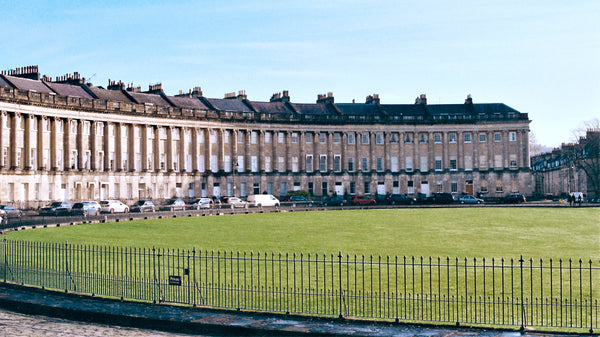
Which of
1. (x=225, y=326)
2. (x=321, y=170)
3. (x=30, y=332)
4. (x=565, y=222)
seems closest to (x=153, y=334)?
(x=225, y=326)

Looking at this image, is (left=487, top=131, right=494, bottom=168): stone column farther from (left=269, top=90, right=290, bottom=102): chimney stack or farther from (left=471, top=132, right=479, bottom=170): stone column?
(left=269, top=90, right=290, bottom=102): chimney stack

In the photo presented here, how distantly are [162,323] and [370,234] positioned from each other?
884 inches

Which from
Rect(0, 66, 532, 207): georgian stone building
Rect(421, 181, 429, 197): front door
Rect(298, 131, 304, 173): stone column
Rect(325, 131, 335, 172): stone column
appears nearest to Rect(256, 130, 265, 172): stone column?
Rect(0, 66, 532, 207): georgian stone building

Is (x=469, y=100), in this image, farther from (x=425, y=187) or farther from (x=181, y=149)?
(x=181, y=149)

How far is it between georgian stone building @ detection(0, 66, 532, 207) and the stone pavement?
164 ft

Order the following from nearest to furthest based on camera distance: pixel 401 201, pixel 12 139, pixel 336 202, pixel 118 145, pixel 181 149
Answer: pixel 12 139 < pixel 336 202 < pixel 118 145 < pixel 401 201 < pixel 181 149

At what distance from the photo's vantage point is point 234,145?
299 feet

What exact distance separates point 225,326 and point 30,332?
440 cm

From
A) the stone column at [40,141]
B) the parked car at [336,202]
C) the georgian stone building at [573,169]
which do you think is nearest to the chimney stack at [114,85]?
the stone column at [40,141]

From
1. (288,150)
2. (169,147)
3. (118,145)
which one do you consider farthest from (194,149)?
(288,150)

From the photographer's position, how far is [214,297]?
66.2ft

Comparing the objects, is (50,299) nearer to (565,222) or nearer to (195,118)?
(565,222)

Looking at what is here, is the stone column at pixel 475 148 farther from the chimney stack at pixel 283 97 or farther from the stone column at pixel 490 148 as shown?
the chimney stack at pixel 283 97

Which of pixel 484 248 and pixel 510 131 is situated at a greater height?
pixel 510 131
